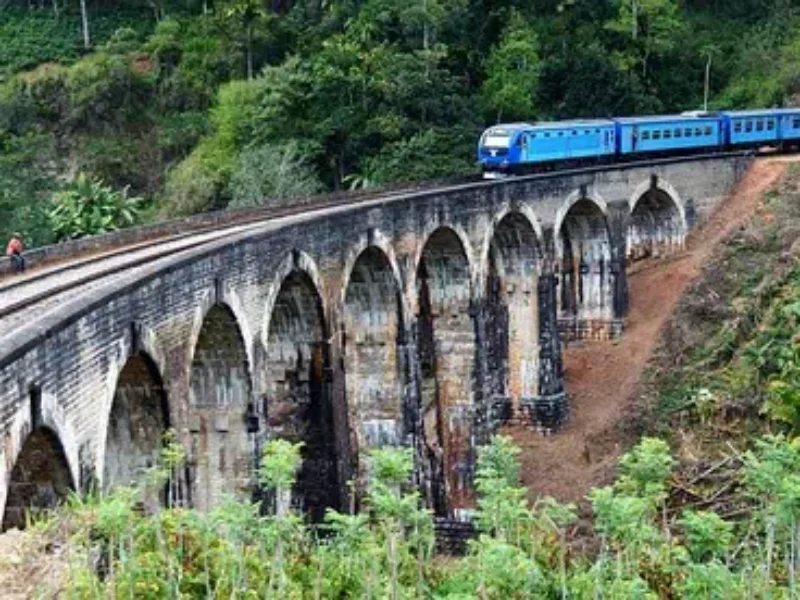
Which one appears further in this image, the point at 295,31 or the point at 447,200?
the point at 295,31

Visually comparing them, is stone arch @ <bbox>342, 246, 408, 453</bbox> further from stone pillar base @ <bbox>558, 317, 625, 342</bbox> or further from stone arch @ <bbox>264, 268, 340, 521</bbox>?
stone pillar base @ <bbox>558, 317, 625, 342</bbox>

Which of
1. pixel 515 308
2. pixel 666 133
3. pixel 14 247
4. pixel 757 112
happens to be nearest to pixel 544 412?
pixel 515 308

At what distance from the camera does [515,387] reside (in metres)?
35.4

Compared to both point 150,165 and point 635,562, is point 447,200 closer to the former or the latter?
point 635,562

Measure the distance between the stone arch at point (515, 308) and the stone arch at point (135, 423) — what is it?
16568 mm

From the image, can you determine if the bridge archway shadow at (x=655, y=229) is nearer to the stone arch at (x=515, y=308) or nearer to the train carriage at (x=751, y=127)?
the train carriage at (x=751, y=127)

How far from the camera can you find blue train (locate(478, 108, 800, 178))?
36.1m

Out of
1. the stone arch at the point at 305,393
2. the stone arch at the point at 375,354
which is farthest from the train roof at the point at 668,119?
the stone arch at the point at 305,393

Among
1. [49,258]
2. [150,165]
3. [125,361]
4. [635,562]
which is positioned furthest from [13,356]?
[150,165]

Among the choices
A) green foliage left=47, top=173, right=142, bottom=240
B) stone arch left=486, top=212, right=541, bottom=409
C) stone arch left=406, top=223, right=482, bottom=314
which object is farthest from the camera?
green foliage left=47, top=173, right=142, bottom=240

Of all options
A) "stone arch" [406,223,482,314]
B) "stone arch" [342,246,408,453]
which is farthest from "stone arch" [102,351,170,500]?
"stone arch" [406,223,482,314]

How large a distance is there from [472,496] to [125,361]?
16.8m

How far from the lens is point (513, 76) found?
52531 millimetres

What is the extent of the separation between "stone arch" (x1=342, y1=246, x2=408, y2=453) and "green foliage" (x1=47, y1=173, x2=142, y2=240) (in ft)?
60.4
